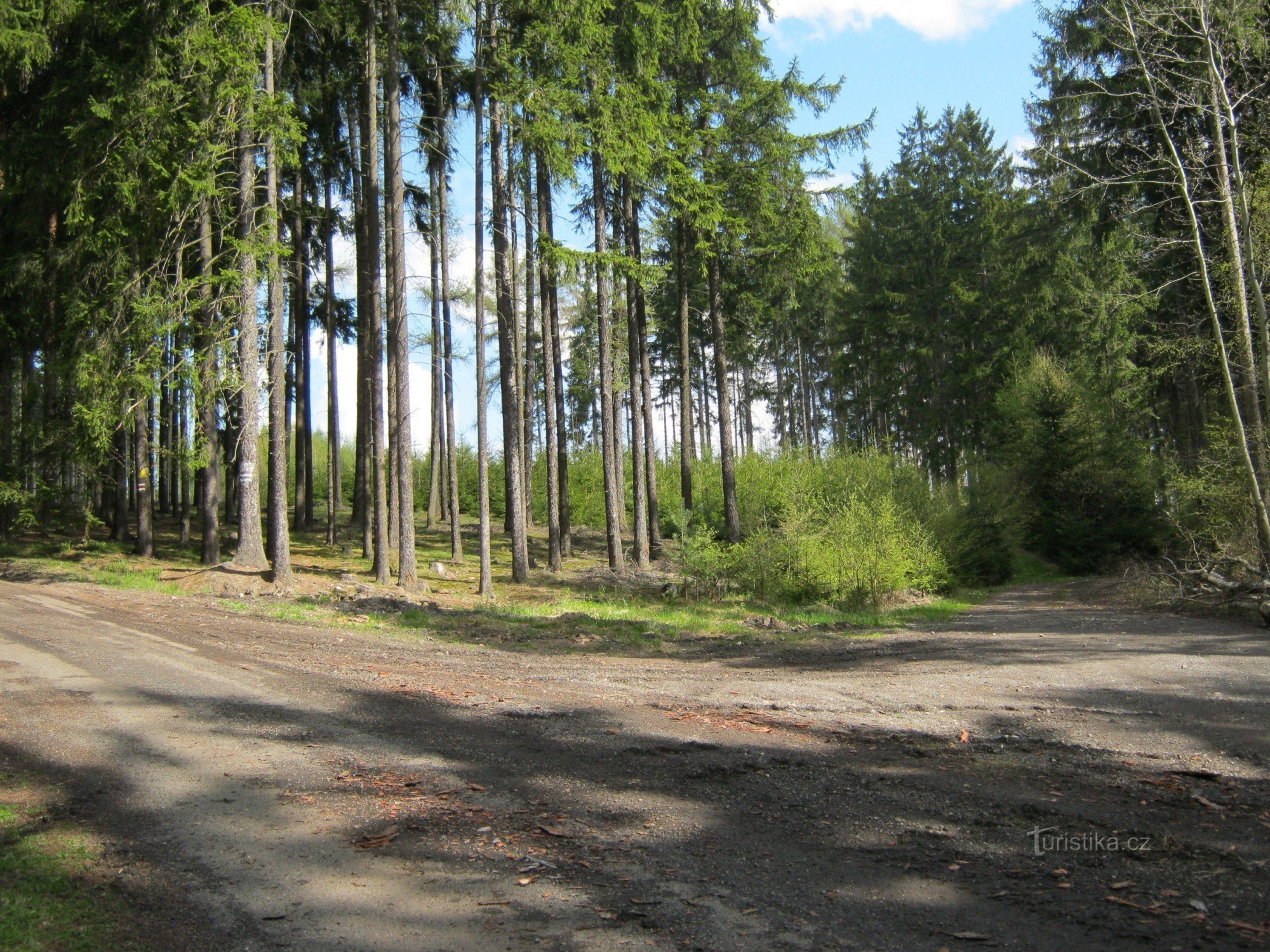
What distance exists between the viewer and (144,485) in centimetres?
1962

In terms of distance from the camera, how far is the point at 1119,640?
12.4 meters

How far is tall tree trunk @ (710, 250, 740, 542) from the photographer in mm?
24859

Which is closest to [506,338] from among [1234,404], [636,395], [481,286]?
[481,286]

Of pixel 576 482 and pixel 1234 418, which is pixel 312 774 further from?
pixel 576 482

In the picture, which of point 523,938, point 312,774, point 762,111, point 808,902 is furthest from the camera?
point 762,111

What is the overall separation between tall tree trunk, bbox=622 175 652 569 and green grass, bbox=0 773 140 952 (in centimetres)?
1936

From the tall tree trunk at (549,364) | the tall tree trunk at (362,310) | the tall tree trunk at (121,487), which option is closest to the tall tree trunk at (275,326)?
the tall tree trunk at (362,310)

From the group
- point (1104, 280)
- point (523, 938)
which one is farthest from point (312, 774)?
point (1104, 280)

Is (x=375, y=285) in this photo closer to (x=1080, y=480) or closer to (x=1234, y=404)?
(x=1234, y=404)

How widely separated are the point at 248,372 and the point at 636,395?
1107cm

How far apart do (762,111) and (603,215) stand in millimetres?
5755

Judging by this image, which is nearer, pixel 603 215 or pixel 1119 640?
pixel 1119 640

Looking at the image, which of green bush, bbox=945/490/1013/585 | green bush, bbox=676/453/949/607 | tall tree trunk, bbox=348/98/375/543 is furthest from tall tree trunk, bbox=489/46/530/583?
green bush, bbox=945/490/1013/585

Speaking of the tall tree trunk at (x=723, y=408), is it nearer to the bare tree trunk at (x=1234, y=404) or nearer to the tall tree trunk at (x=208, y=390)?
the bare tree trunk at (x=1234, y=404)
